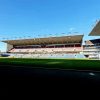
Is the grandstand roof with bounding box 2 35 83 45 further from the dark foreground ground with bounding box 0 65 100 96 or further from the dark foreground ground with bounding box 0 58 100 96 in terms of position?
the dark foreground ground with bounding box 0 65 100 96

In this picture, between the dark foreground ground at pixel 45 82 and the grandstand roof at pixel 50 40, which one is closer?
the dark foreground ground at pixel 45 82

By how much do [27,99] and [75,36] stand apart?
4625 centimetres

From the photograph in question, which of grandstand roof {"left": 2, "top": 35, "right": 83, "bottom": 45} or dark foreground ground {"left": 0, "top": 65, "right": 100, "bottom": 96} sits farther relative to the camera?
grandstand roof {"left": 2, "top": 35, "right": 83, "bottom": 45}

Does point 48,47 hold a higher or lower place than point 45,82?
higher

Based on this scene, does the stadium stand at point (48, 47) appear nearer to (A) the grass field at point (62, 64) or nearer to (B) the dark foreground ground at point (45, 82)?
(A) the grass field at point (62, 64)

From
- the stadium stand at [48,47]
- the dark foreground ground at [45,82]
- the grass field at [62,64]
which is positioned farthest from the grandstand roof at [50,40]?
the dark foreground ground at [45,82]

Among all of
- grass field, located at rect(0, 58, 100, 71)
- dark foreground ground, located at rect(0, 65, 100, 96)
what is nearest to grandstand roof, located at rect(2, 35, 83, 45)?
grass field, located at rect(0, 58, 100, 71)

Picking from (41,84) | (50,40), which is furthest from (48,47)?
(41,84)

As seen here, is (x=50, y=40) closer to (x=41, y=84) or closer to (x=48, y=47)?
(x=48, y=47)

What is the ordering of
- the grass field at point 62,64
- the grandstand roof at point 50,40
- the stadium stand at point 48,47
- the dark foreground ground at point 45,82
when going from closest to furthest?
the dark foreground ground at point 45,82 → the grass field at point 62,64 → the stadium stand at point 48,47 → the grandstand roof at point 50,40

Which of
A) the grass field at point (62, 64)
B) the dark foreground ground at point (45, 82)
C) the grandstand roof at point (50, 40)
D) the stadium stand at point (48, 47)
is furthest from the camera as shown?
the grandstand roof at point (50, 40)

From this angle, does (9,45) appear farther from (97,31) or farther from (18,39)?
(97,31)

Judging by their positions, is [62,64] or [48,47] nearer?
[62,64]

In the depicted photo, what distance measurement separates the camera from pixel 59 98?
12.2 feet
